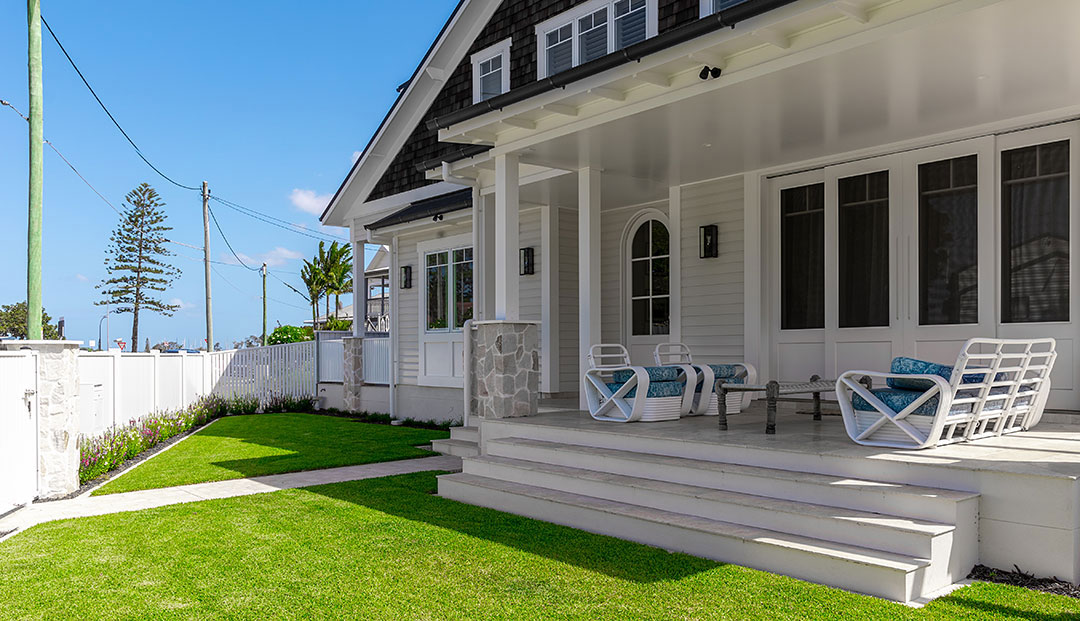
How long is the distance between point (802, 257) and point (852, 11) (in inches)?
154

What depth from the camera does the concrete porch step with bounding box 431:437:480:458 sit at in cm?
869

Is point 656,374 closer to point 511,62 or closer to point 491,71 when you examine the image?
point 511,62

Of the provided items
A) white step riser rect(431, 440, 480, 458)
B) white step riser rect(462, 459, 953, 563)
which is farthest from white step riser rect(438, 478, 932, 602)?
white step riser rect(431, 440, 480, 458)

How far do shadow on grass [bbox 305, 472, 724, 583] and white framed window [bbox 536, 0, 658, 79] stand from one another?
6199mm

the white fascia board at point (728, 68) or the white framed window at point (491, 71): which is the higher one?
the white framed window at point (491, 71)

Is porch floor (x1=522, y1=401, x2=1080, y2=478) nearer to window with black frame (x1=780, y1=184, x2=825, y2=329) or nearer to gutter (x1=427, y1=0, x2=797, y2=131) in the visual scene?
window with black frame (x1=780, y1=184, x2=825, y2=329)

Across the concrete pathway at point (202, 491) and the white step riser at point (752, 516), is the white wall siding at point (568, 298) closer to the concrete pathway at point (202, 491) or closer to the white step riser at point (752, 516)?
the concrete pathway at point (202, 491)

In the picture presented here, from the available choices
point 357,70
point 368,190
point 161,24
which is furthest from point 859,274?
point 357,70

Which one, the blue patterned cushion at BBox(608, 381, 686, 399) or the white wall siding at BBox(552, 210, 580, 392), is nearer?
A: the blue patterned cushion at BBox(608, 381, 686, 399)

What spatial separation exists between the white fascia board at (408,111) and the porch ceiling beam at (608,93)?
6741mm

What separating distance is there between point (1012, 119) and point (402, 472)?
6710 millimetres

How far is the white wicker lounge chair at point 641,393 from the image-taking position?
7.00 m

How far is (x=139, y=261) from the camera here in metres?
39.6

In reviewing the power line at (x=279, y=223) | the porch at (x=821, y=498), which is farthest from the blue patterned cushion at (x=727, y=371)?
the power line at (x=279, y=223)
